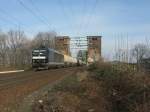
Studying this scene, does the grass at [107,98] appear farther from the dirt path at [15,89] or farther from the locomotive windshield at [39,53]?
the locomotive windshield at [39,53]

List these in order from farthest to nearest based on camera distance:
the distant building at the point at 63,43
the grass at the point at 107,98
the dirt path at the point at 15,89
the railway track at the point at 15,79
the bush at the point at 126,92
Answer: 1. the distant building at the point at 63,43
2. the railway track at the point at 15,79
3. the bush at the point at 126,92
4. the dirt path at the point at 15,89
5. the grass at the point at 107,98

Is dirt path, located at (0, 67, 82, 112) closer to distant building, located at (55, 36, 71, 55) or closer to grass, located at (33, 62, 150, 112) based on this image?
grass, located at (33, 62, 150, 112)

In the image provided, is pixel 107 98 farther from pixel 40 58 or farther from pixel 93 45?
pixel 93 45

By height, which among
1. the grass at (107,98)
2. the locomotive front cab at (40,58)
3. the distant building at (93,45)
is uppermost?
the distant building at (93,45)

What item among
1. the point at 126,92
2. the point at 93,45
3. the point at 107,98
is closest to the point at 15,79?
the point at 107,98

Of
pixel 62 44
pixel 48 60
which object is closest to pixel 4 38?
pixel 62 44

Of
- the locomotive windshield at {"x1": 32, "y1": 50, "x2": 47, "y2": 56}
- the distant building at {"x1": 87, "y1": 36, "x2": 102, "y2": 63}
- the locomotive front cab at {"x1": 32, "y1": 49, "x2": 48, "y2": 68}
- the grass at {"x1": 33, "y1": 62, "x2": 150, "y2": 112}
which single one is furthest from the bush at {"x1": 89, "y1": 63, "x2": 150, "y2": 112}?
the distant building at {"x1": 87, "y1": 36, "x2": 102, "y2": 63}

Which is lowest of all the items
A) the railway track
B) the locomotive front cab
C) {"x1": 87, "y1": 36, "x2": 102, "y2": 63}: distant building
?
the railway track

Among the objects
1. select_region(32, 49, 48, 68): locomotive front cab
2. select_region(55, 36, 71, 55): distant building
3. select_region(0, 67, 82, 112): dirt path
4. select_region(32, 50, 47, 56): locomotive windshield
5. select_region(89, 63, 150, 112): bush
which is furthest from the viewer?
select_region(55, 36, 71, 55): distant building

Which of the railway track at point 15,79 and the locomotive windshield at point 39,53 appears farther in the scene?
the locomotive windshield at point 39,53

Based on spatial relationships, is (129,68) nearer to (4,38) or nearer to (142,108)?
(142,108)

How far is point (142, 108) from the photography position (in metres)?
12.8

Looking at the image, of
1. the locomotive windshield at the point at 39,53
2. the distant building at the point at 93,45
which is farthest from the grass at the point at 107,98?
the distant building at the point at 93,45

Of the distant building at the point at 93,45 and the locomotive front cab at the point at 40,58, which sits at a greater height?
the distant building at the point at 93,45
